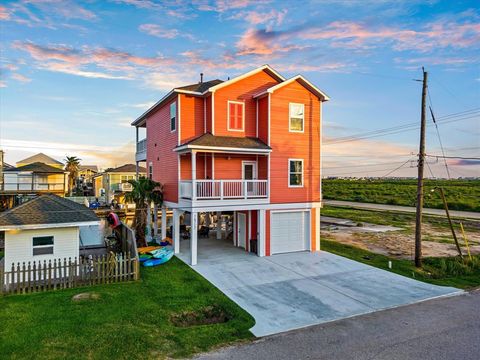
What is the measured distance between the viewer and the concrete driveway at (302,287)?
973cm

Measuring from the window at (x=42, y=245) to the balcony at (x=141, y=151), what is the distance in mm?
12590

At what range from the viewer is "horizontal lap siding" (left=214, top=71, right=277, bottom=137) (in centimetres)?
1762

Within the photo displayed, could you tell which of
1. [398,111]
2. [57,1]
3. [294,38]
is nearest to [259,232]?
[294,38]

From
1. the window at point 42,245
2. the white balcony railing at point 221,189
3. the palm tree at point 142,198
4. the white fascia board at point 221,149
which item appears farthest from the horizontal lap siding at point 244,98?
the window at point 42,245

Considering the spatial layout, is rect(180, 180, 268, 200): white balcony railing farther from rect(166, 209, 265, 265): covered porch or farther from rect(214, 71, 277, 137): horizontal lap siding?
rect(214, 71, 277, 137): horizontal lap siding

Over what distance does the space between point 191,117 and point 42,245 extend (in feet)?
31.1

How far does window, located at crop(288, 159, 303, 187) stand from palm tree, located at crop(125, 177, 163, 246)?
321 inches

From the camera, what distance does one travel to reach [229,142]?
663 inches

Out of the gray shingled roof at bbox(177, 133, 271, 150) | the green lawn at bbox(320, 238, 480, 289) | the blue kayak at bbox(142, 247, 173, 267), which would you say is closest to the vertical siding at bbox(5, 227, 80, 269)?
the blue kayak at bbox(142, 247, 173, 267)

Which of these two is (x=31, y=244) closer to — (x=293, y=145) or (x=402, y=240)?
(x=293, y=145)

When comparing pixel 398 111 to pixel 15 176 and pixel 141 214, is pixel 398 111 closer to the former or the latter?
pixel 141 214

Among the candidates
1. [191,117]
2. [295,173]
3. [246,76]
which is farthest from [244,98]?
[295,173]

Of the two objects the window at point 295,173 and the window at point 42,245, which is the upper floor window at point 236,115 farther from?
the window at point 42,245

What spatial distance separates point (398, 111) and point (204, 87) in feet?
56.7
